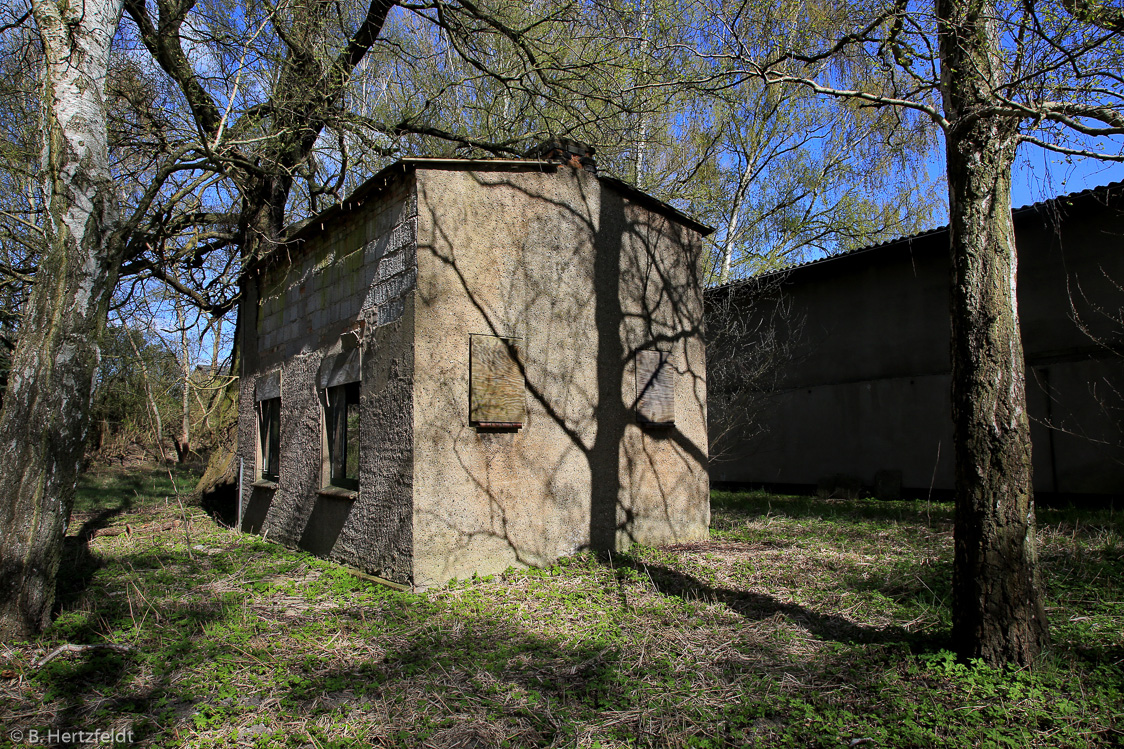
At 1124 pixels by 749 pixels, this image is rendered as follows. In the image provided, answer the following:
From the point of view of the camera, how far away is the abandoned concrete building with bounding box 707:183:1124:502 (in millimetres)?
9102

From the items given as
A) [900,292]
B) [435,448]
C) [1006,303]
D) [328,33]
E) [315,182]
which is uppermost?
[328,33]

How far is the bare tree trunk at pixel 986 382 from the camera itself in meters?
3.70

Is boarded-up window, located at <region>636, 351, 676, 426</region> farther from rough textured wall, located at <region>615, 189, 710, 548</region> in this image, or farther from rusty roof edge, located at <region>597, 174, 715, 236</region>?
rusty roof edge, located at <region>597, 174, 715, 236</region>

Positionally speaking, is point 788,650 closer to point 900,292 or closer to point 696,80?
point 696,80

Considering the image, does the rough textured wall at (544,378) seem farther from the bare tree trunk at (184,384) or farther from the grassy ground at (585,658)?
the bare tree trunk at (184,384)

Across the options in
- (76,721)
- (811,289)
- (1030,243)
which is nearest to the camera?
(76,721)

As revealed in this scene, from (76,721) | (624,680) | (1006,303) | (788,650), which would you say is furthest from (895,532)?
(76,721)

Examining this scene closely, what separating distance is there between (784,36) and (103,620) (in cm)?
721

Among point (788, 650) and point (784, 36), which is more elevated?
point (784, 36)

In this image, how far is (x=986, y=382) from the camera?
149 inches

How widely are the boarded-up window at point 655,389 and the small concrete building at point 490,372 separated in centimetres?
2

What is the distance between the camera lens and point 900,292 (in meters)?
11.5

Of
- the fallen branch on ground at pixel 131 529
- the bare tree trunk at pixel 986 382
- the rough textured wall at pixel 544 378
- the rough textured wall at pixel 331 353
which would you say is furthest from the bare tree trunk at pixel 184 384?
the bare tree trunk at pixel 986 382

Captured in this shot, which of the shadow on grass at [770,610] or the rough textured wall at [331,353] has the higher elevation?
the rough textured wall at [331,353]
